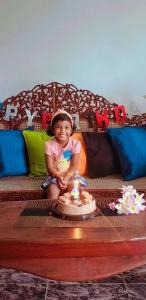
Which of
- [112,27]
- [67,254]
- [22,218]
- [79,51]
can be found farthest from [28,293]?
[112,27]

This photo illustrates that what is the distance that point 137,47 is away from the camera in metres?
3.12

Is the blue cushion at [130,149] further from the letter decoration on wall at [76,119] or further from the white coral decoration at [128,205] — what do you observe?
the white coral decoration at [128,205]

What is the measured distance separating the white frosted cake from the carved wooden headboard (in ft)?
4.35

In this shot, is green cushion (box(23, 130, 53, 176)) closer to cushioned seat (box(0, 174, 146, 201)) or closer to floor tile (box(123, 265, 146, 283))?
cushioned seat (box(0, 174, 146, 201))

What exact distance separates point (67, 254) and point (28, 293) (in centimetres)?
62

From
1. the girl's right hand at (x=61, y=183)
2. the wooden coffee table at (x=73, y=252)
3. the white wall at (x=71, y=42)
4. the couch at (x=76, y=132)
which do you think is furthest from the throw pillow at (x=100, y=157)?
the wooden coffee table at (x=73, y=252)

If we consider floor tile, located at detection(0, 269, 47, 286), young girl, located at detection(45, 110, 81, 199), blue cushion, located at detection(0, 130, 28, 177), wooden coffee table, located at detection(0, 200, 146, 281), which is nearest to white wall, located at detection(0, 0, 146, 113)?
blue cushion, located at detection(0, 130, 28, 177)

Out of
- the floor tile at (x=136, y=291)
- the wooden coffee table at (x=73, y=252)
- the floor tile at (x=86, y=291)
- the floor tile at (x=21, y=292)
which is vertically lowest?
the floor tile at (x=136, y=291)

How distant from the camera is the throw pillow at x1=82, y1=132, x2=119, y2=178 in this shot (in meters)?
2.62

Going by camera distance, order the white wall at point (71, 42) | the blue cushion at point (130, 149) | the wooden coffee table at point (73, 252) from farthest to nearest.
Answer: the white wall at point (71, 42), the blue cushion at point (130, 149), the wooden coffee table at point (73, 252)

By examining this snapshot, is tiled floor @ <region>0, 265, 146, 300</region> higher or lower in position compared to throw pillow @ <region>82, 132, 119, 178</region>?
lower

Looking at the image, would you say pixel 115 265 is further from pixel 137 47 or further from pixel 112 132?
pixel 137 47

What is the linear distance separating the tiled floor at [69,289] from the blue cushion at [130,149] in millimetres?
766

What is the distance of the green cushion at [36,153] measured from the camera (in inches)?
103
